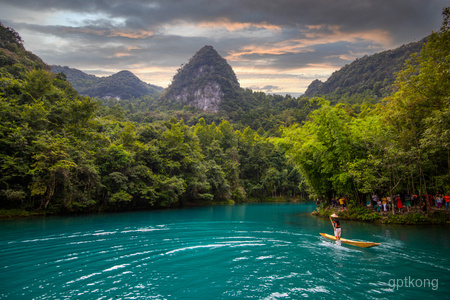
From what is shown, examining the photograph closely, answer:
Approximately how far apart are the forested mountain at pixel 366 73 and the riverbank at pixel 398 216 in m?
108

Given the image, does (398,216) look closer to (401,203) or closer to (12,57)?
(401,203)

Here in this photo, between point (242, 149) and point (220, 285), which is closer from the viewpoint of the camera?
point (220, 285)

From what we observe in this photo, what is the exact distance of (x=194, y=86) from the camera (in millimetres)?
167750

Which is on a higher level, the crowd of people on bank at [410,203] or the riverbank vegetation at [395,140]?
the riverbank vegetation at [395,140]

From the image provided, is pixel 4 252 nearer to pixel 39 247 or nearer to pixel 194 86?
pixel 39 247

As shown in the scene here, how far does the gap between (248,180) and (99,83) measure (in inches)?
6739

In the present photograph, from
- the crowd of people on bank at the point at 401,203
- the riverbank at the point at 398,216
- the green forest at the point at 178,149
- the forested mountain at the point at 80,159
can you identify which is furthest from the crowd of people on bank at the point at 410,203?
the forested mountain at the point at 80,159

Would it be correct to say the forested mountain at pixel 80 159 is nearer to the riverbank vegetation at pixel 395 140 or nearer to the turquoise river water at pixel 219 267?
the turquoise river water at pixel 219 267

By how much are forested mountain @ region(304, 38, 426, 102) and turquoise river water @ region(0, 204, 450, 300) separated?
121 m

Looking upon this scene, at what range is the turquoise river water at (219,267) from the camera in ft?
23.7

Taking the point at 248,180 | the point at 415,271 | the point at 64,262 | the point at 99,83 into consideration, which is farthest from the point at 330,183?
the point at 99,83

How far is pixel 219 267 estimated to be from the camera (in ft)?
31.6

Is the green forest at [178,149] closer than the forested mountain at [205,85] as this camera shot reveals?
Yes

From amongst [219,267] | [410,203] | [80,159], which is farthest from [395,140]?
[80,159]
